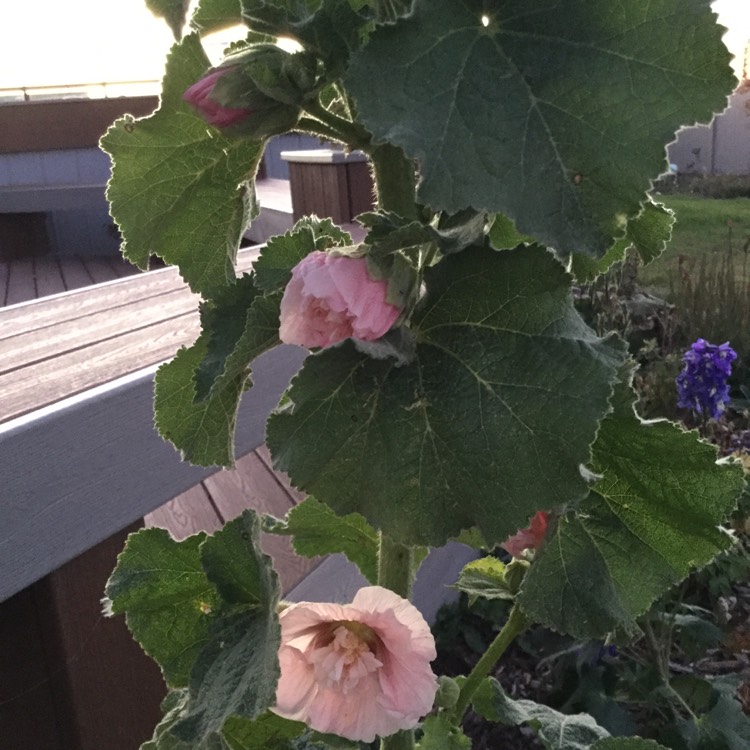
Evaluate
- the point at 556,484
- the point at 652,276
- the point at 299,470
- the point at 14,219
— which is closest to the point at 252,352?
the point at 299,470

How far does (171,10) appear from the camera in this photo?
527 mm

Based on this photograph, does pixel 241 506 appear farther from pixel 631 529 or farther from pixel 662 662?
pixel 631 529

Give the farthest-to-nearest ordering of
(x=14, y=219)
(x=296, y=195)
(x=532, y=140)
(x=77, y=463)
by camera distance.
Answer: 1. (x=14, y=219)
2. (x=296, y=195)
3. (x=77, y=463)
4. (x=532, y=140)

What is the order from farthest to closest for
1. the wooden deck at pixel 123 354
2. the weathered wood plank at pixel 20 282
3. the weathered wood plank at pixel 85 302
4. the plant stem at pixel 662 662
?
the weathered wood plank at pixel 20 282 < the weathered wood plank at pixel 85 302 < the plant stem at pixel 662 662 < the wooden deck at pixel 123 354

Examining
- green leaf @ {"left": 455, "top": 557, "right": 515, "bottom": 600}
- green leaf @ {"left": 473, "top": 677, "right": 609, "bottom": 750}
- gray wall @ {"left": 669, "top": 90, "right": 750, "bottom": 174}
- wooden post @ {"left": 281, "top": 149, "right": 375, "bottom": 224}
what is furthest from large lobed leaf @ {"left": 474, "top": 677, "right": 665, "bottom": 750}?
gray wall @ {"left": 669, "top": 90, "right": 750, "bottom": 174}

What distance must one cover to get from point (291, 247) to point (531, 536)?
0.28m

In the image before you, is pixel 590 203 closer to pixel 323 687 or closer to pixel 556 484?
pixel 556 484

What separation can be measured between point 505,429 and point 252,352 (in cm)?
16

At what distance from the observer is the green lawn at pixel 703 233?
393cm

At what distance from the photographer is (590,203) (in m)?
0.37

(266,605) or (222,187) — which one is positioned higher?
(222,187)

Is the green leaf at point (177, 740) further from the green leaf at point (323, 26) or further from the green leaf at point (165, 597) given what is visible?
the green leaf at point (323, 26)

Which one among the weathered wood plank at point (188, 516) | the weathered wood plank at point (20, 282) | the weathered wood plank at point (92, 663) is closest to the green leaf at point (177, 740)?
the weathered wood plank at point (92, 663)

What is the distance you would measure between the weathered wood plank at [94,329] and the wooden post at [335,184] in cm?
156
